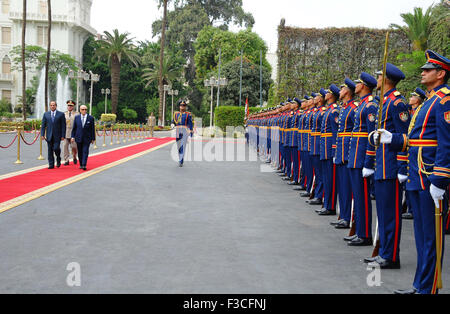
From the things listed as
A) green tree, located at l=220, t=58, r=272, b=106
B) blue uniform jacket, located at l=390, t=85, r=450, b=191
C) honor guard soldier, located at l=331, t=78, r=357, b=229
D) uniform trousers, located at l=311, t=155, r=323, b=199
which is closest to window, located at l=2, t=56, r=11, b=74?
green tree, located at l=220, t=58, r=272, b=106

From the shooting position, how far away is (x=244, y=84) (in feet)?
195

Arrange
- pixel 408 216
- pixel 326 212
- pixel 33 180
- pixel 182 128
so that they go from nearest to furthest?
pixel 326 212 < pixel 408 216 < pixel 33 180 < pixel 182 128

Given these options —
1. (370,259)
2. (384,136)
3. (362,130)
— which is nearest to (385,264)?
(370,259)

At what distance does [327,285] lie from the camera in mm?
4785

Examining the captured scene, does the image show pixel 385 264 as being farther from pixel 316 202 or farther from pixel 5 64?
pixel 5 64

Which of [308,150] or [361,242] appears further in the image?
[308,150]

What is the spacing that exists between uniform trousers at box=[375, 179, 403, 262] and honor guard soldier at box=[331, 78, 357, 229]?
160 centimetres

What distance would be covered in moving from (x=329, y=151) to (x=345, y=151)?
4.97 feet

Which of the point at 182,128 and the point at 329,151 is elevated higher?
the point at 182,128

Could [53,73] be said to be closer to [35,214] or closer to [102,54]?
[102,54]

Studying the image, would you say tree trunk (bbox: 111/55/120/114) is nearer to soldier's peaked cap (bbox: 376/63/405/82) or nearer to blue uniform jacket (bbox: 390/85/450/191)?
soldier's peaked cap (bbox: 376/63/405/82)

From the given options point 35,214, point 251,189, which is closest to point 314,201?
point 251,189
